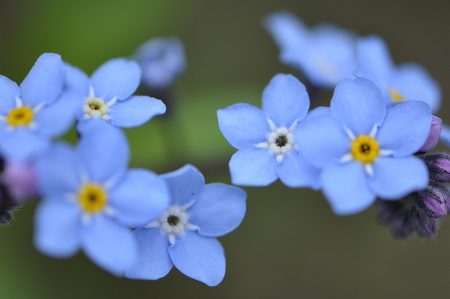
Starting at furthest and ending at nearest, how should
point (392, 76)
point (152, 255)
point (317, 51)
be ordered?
point (317, 51) → point (392, 76) → point (152, 255)

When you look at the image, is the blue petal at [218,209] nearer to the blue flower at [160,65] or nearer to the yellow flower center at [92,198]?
the yellow flower center at [92,198]

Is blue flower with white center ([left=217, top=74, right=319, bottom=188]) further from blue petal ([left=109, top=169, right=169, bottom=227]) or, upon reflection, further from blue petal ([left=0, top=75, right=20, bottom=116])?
blue petal ([left=0, top=75, right=20, bottom=116])

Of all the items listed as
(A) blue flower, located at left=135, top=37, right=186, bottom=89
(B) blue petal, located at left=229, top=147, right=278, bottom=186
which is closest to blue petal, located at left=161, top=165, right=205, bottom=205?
(B) blue petal, located at left=229, top=147, right=278, bottom=186

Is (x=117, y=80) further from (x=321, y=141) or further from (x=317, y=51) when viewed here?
(x=317, y=51)

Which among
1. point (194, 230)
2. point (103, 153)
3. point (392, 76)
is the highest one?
point (392, 76)

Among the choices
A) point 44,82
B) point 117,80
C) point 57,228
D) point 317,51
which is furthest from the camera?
point 317,51

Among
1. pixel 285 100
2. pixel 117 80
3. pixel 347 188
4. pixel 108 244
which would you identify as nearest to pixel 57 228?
pixel 108 244

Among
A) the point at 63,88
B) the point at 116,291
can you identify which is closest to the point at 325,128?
the point at 63,88
